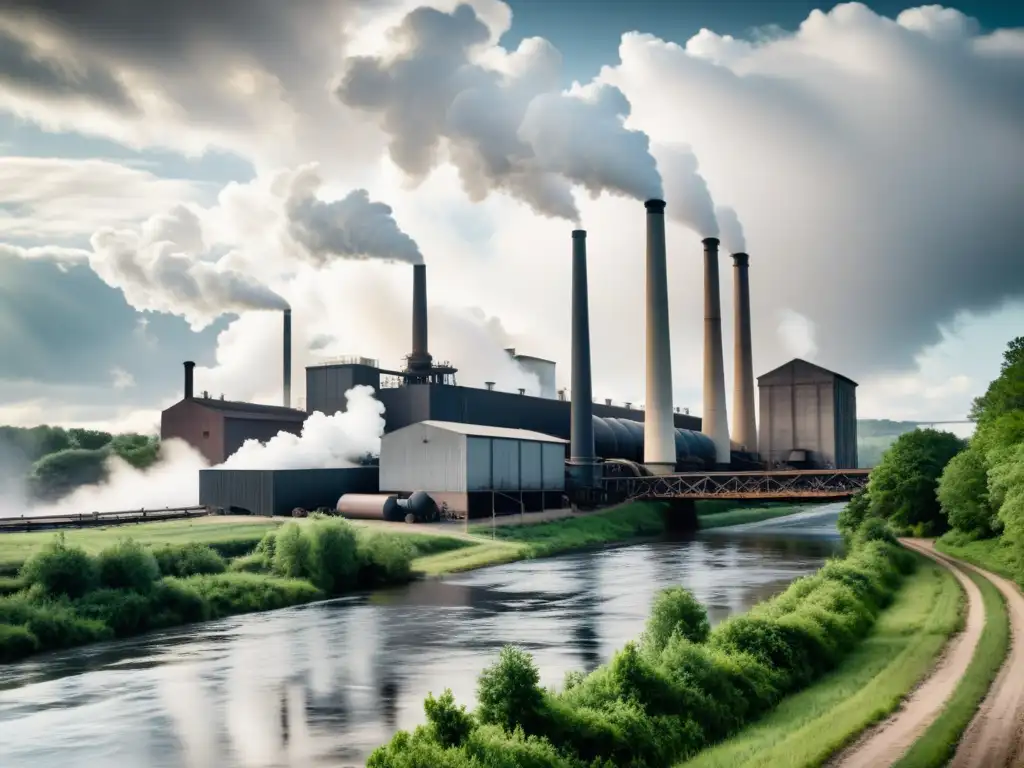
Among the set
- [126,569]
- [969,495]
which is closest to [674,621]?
[126,569]

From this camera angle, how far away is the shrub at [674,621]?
2433cm

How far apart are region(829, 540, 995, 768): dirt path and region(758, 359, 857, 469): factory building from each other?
75571mm

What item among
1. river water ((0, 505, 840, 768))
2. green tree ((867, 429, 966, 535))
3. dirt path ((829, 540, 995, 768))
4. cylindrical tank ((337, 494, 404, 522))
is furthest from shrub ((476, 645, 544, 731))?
green tree ((867, 429, 966, 535))

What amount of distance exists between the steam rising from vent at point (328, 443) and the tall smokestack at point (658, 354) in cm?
2183

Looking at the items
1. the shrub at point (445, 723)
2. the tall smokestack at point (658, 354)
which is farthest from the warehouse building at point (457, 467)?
the shrub at point (445, 723)

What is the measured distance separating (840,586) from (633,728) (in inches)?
632

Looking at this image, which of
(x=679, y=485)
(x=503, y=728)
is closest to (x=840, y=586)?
(x=503, y=728)

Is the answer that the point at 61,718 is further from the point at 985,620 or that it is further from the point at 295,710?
the point at 985,620

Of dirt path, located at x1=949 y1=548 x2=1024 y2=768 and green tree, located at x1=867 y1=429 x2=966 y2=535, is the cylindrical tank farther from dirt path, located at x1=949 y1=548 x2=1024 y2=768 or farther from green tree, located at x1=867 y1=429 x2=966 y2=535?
dirt path, located at x1=949 y1=548 x2=1024 y2=768

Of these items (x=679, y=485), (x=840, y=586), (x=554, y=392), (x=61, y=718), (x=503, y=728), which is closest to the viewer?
(x=503, y=728)

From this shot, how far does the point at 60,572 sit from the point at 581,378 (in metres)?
45.7

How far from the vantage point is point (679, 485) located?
267 ft

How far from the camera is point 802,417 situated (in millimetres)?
103375

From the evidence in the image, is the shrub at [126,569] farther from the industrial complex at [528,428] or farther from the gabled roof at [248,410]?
the gabled roof at [248,410]
